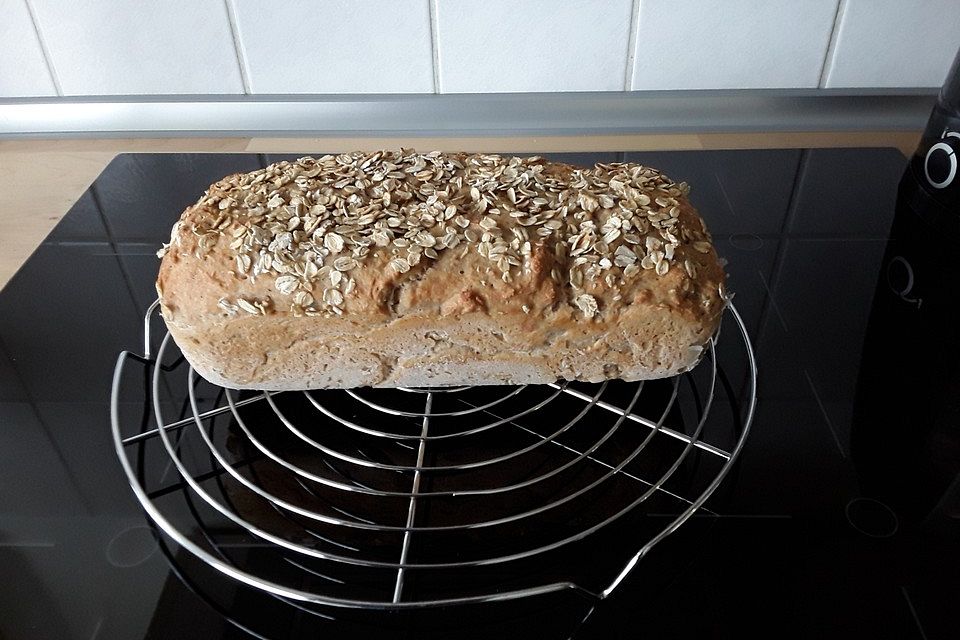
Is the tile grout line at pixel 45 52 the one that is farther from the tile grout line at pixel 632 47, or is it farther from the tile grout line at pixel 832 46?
the tile grout line at pixel 832 46

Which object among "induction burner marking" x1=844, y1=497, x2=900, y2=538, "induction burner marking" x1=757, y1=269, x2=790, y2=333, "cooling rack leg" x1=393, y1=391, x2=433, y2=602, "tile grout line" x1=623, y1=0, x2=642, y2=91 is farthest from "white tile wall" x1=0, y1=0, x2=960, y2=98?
"induction burner marking" x1=844, y1=497, x2=900, y2=538

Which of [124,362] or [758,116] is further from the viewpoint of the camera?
[758,116]

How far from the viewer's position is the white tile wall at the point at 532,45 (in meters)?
1.13

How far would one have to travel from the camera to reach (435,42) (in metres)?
1.17

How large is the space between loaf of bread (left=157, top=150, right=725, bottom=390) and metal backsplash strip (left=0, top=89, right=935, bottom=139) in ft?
1.73

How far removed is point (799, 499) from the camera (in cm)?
65

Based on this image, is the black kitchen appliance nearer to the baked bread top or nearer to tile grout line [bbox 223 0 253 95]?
the baked bread top

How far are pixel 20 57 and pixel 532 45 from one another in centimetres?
83

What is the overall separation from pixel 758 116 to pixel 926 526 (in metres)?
0.78

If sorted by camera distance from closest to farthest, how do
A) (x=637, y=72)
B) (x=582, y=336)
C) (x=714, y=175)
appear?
1. (x=582, y=336)
2. (x=714, y=175)
3. (x=637, y=72)

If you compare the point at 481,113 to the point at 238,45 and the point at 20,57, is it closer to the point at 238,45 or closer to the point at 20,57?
the point at 238,45

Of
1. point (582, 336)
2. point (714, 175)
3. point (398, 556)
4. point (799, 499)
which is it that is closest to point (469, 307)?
point (582, 336)

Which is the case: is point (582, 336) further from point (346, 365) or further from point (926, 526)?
point (926, 526)

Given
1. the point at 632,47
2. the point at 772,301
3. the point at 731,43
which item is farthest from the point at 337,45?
the point at 772,301
